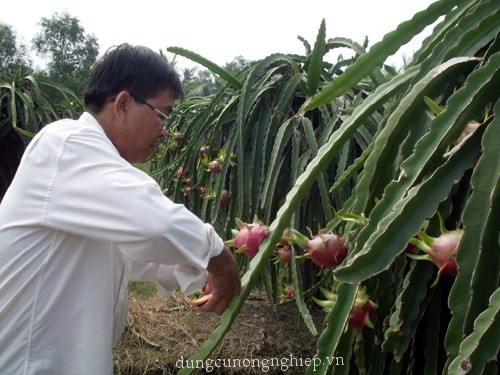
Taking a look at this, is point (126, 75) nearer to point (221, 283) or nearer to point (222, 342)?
point (221, 283)

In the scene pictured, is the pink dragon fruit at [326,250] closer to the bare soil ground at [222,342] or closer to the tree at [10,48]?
the bare soil ground at [222,342]

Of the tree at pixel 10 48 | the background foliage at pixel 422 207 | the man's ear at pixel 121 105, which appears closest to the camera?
the background foliage at pixel 422 207

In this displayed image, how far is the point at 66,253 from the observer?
0.95 m

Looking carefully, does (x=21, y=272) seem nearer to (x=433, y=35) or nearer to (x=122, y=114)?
(x=122, y=114)

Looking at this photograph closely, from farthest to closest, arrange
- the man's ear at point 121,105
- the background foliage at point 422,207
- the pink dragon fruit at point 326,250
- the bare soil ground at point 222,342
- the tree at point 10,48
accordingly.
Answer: the tree at point 10,48 < the bare soil ground at point 222,342 < the man's ear at point 121,105 < the pink dragon fruit at point 326,250 < the background foliage at point 422,207

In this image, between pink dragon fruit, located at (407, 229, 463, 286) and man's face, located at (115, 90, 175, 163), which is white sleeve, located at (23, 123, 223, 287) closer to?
man's face, located at (115, 90, 175, 163)

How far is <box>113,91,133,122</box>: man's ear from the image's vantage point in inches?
42.7

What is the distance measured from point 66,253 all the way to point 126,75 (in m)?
0.39

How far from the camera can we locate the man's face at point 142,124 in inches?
43.0

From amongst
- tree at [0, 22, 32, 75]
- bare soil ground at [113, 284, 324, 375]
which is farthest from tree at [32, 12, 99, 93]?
bare soil ground at [113, 284, 324, 375]

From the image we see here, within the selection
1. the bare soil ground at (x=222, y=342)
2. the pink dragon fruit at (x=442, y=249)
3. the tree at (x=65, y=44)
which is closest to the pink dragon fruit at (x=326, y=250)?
the pink dragon fruit at (x=442, y=249)

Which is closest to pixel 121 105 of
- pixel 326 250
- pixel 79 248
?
pixel 79 248

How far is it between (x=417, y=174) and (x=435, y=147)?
0.04 metres

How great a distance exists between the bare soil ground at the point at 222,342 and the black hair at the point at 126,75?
0.92 m
